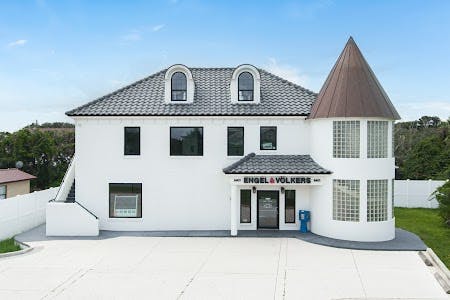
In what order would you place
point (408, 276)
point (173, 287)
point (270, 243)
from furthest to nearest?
point (270, 243) < point (408, 276) < point (173, 287)

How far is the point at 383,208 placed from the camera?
1955 cm

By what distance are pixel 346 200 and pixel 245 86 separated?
307 inches

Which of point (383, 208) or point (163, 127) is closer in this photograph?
point (383, 208)

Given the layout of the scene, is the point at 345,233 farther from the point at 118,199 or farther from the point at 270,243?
the point at 118,199

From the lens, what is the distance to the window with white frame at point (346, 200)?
63.5ft

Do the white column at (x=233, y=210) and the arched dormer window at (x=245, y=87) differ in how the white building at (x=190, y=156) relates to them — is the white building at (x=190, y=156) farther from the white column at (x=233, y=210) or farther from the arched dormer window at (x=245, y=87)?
the white column at (x=233, y=210)

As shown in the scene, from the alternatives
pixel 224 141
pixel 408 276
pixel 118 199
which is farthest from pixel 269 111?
pixel 408 276

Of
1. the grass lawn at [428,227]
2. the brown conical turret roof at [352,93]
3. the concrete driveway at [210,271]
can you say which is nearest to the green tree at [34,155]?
the concrete driveway at [210,271]

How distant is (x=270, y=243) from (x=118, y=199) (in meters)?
8.19

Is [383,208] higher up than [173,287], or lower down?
higher up

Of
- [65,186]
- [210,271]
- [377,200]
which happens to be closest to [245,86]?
[377,200]

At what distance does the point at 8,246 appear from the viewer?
61.5 ft

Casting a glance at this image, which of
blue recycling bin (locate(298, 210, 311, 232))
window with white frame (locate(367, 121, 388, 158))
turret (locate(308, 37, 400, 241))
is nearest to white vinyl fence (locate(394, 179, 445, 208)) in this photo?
turret (locate(308, 37, 400, 241))

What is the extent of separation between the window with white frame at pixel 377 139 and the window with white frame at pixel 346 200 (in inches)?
63.1
